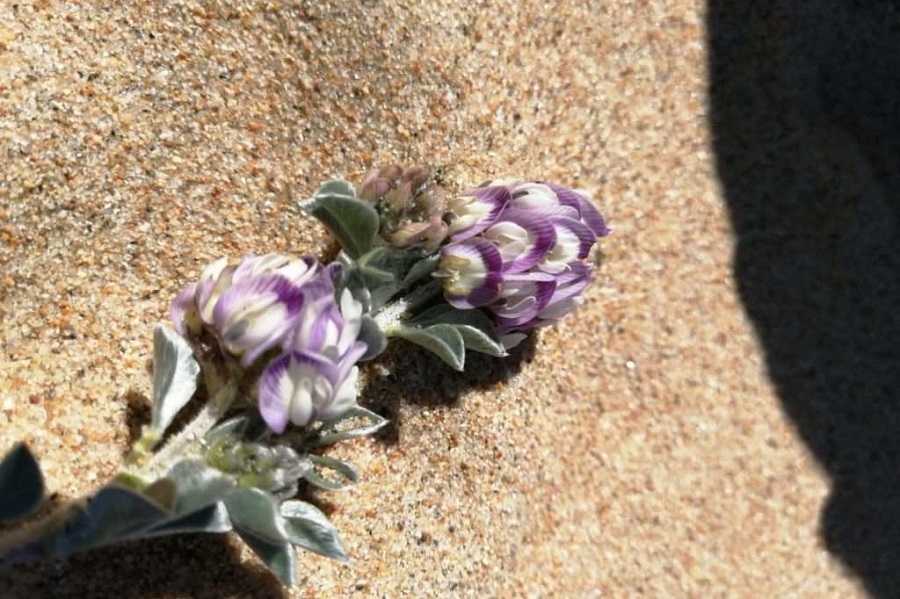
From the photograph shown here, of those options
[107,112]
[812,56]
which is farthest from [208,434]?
[812,56]

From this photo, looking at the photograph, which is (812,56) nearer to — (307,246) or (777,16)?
(777,16)

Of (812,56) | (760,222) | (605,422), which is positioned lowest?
(605,422)

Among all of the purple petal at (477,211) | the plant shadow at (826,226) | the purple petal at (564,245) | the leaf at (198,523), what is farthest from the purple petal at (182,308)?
the plant shadow at (826,226)

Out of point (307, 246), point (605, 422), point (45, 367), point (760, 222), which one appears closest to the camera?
point (45, 367)

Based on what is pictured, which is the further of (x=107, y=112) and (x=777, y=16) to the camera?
(x=777, y=16)

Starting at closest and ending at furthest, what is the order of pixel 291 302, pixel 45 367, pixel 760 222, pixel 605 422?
pixel 291 302 < pixel 45 367 < pixel 605 422 < pixel 760 222

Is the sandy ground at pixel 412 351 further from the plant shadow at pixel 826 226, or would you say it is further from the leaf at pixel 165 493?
the leaf at pixel 165 493
